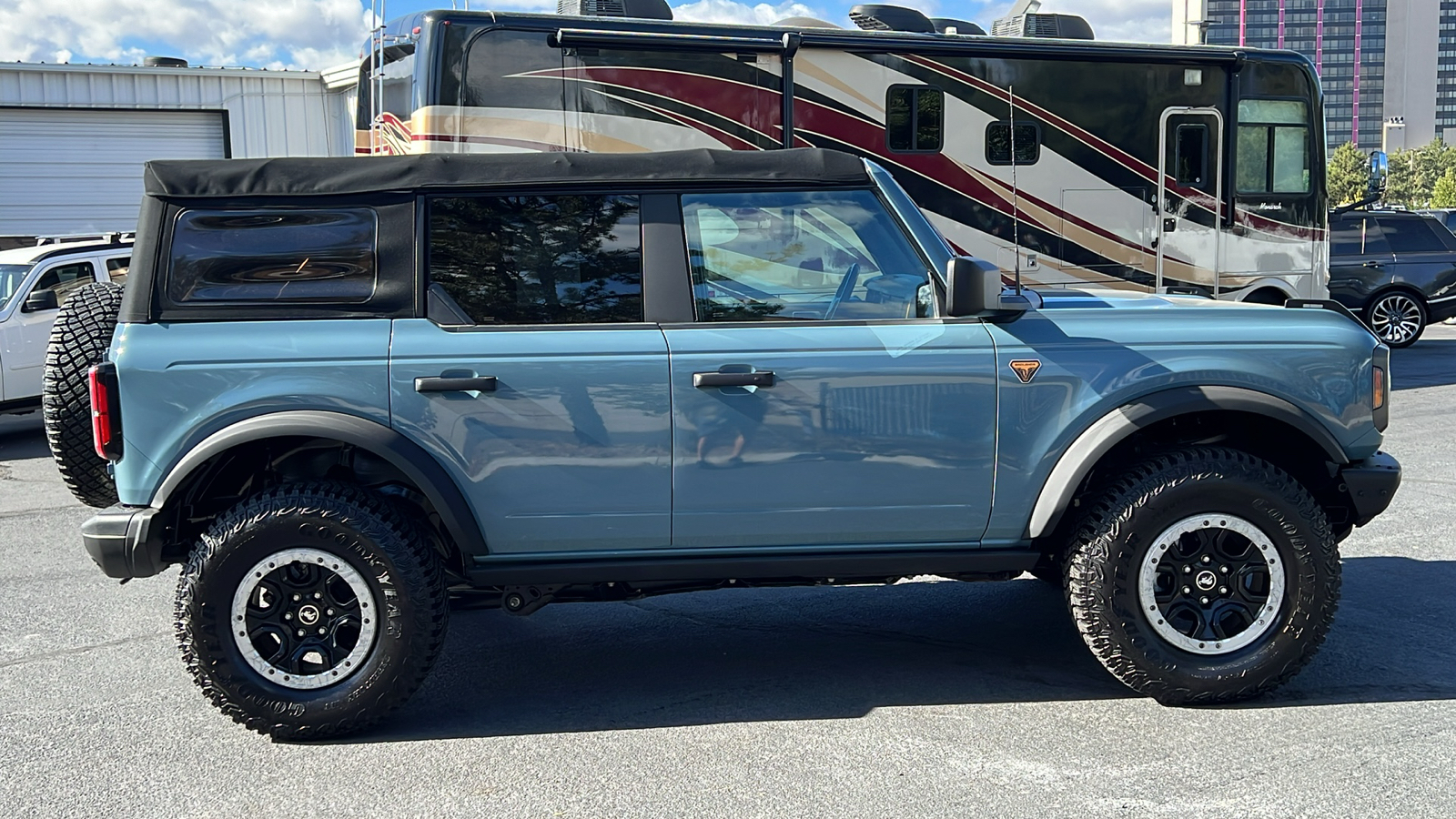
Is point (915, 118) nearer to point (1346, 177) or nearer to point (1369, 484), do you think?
point (1369, 484)

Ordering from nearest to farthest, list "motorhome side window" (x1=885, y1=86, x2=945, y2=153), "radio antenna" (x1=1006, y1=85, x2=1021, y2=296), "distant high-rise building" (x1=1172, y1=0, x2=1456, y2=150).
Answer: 1. "motorhome side window" (x1=885, y1=86, x2=945, y2=153)
2. "radio antenna" (x1=1006, y1=85, x2=1021, y2=296)
3. "distant high-rise building" (x1=1172, y1=0, x2=1456, y2=150)

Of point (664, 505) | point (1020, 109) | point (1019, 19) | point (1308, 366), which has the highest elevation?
point (1019, 19)

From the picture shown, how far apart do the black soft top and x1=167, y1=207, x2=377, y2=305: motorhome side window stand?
85 mm

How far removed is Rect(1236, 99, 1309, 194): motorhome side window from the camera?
40.1 feet

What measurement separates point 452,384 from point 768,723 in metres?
1.56

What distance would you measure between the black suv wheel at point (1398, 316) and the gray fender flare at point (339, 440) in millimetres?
15802

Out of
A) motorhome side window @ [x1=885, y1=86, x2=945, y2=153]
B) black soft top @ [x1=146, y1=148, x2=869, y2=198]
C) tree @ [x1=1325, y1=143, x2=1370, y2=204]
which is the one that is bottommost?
black soft top @ [x1=146, y1=148, x2=869, y2=198]

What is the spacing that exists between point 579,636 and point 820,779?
186 centimetres

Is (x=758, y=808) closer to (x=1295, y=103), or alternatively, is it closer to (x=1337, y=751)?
(x=1337, y=751)

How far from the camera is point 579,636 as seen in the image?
5.48 m

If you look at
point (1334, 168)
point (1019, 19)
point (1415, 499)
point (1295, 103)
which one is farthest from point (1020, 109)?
point (1334, 168)

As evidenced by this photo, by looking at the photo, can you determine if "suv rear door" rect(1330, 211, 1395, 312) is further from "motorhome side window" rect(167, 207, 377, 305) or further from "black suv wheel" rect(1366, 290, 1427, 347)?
"motorhome side window" rect(167, 207, 377, 305)

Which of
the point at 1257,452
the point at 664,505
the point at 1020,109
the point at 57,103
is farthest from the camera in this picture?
the point at 57,103

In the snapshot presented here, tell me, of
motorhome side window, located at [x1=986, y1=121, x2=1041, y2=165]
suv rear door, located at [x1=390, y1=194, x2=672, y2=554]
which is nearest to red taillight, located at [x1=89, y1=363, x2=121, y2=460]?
suv rear door, located at [x1=390, y1=194, x2=672, y2=554]
